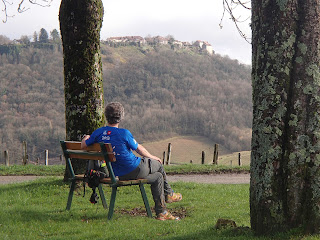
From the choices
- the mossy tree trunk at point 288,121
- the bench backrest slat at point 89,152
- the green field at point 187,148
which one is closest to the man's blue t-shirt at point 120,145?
the bench backrest slat at point 89,152

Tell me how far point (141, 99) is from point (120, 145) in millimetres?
165899

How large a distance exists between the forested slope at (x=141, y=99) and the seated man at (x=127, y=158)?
128 metres

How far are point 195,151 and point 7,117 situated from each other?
5891 centimetres

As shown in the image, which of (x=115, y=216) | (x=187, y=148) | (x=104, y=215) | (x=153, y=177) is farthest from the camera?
(x=187, y=148)

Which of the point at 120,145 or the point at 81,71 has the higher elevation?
the point at 81,71

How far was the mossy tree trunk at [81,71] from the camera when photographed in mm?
9469

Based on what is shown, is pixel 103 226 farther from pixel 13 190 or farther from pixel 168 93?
pixel 168 93

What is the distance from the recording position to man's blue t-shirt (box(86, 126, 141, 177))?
664 centimetres

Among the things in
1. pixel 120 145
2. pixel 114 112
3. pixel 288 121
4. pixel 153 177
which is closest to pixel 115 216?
pixel 153 177

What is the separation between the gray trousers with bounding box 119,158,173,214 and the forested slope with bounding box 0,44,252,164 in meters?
128

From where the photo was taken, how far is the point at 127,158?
6.69 meters

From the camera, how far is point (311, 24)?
4.86m

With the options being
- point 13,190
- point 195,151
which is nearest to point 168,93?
point 195,151

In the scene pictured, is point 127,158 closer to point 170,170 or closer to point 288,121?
point 288,121
